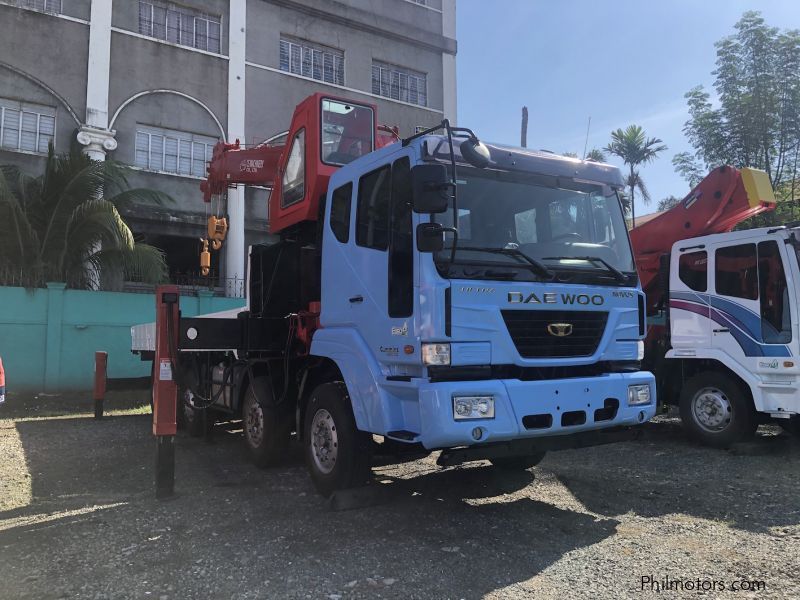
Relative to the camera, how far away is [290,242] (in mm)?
6855

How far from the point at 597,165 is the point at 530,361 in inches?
79.5

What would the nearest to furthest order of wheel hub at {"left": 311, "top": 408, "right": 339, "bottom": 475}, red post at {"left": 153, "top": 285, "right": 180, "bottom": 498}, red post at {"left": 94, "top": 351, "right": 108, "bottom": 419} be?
wheel hub at {"left": 311, "top": 408, "right": 339, "bottom": 475}, red post at {"left": 153, "top": 285, "right": 180, "bottom": 498}, red post at {"left": 94, "top": 351, "right": 108, "bottom": 419}

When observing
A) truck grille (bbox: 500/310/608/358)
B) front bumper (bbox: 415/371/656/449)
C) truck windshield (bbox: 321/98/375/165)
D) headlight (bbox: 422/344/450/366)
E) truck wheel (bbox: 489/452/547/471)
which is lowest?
truck wheel (bbox: 489/452/547/471)

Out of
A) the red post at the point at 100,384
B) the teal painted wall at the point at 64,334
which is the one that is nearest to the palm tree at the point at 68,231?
the teal painted wall at the point at 64,334

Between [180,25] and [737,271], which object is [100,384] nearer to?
[737,271]

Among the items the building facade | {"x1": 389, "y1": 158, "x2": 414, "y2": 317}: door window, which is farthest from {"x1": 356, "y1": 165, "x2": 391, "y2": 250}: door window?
the building facade

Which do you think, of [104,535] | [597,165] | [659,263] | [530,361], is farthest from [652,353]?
[104,535]

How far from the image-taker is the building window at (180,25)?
1736cm

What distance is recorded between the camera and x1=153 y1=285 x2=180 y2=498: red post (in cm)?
575

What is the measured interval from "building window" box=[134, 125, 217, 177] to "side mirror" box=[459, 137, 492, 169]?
14.7 metres

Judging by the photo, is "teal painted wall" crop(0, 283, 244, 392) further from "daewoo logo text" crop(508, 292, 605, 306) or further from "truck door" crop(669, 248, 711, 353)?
"daewoo logo text" crop(508, 292, 605, 306)

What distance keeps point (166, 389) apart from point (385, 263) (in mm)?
2597

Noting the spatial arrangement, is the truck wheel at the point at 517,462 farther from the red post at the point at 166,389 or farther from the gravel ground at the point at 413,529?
the red post at the point at 166,389

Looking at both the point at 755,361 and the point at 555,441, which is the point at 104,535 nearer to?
the point at 555,441
